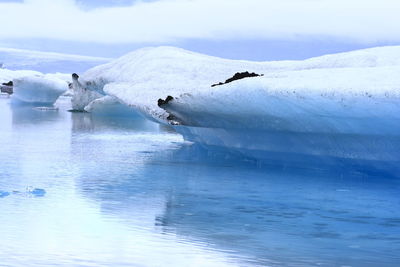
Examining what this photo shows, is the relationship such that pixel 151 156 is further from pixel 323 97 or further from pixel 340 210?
pixel 340 210

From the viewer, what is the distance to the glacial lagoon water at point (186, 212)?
4.31 metres

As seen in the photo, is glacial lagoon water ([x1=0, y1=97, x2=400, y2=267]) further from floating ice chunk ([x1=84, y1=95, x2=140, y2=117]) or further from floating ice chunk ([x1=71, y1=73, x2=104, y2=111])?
floating ice chunk ([x1=71, y1=73, x2=104, y2=111])

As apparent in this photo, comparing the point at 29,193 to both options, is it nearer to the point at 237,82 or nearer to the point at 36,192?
the point at 36,192

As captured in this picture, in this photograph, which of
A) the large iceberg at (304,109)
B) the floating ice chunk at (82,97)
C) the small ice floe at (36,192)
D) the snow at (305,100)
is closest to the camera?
the small ice floe at (36,192)

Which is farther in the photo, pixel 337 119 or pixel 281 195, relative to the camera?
pixel 337 119

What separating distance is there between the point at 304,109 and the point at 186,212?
2.16 m

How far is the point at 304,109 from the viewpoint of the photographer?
294 inches

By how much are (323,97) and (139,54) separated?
8.22 m

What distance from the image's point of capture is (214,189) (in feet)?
23.2

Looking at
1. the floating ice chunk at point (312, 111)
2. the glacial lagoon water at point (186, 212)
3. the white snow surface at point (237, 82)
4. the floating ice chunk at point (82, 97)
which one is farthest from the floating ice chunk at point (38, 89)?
the floating ice chunk at point (312, 111)

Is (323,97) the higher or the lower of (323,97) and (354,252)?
the higher

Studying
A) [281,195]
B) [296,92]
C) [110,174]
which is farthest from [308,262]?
[110,174]

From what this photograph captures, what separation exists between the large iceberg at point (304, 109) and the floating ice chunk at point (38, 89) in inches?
748

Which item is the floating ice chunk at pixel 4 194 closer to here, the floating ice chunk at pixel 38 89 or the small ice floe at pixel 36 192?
the small ice floe at pixel 36 192
